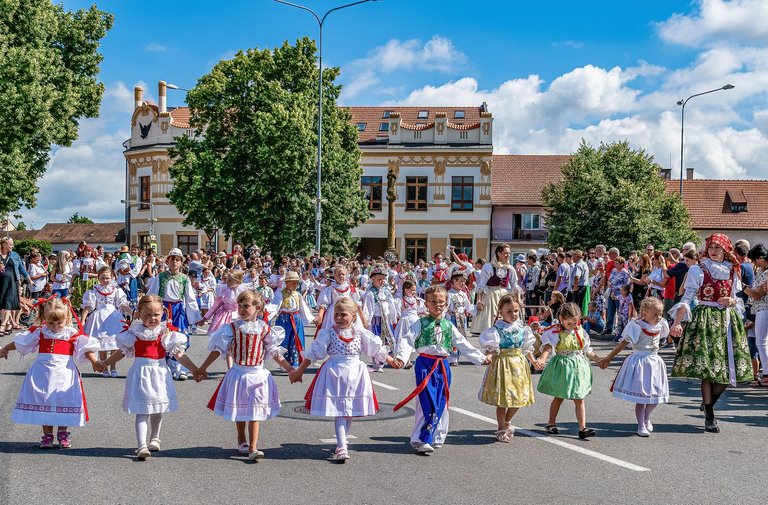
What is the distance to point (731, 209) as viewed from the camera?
58969 mm

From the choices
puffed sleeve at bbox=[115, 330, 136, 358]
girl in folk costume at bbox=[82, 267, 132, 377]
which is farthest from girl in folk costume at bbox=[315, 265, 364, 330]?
puffed sleeve at bbox=[115, 330, 136, 358]

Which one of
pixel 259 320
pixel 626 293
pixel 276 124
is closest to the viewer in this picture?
pixel 259 320

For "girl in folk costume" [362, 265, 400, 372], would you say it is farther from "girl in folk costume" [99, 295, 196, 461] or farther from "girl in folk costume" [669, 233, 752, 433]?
"girl in folk costume" [99, 295, 196, 461]

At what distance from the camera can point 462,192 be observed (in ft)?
174

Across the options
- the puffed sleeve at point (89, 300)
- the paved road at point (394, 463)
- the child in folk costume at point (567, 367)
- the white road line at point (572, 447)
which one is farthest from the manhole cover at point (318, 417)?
the puffed sleeve at point (89, 300)

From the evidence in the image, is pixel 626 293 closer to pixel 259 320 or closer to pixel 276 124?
pixel 259 320

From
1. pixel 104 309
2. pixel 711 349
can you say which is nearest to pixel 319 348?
pixel 711 349

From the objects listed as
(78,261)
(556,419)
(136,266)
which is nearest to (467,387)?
(556,419)

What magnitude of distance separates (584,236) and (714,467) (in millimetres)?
37648

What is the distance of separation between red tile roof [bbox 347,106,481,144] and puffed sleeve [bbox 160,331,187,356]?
153ft

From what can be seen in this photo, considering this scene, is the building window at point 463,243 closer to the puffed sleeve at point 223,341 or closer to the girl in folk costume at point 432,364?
the girl in folk costume at point 432,364

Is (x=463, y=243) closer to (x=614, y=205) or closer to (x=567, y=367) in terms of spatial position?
(x=614, y=205)

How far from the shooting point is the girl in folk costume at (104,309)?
12.5m

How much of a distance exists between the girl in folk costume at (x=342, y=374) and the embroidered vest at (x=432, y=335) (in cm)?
52
